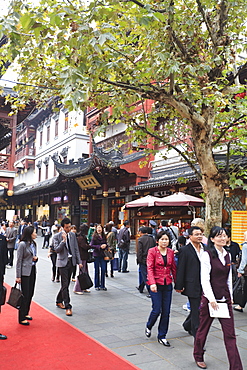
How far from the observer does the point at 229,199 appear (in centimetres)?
1464

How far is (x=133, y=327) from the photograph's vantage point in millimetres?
6059

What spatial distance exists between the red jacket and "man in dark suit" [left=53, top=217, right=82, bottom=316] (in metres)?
2.29

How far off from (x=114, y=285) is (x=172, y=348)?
16.8 feet

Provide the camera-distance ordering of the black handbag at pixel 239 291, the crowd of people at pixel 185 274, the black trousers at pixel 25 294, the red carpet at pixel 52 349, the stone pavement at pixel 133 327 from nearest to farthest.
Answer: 1. the crowd of people at pixel 185 274
2. the red carpet at pixel 52 349
3. the stone pavement at pixel 133 327
4. the black trousers at pixel 25 294
5. the black handbag at pixel 239 291

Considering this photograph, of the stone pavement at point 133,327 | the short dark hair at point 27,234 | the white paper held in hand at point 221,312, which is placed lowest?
the stone pavement at point 133,327

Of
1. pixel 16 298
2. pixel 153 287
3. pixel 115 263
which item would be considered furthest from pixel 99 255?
pixel 153 287

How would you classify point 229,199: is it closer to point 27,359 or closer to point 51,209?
point 27,359

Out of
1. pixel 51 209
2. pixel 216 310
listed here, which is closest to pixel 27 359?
pixel 216 310

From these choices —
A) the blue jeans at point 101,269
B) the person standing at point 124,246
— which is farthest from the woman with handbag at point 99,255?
the person standing at point 124,246

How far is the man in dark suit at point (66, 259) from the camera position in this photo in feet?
22.4

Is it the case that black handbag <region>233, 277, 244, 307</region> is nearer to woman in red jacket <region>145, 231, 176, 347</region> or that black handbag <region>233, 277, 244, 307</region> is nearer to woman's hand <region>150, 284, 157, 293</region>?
woman in red jacket <region>145, 231, 176, 347</region>

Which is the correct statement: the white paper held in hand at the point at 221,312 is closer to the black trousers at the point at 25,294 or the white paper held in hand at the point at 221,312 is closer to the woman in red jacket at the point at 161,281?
the woman in red jacket at the point at 161,281

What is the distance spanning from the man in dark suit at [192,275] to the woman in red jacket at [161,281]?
8.4 inches

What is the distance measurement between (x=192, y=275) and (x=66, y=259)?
2.88 meters
